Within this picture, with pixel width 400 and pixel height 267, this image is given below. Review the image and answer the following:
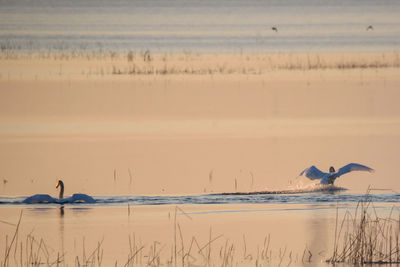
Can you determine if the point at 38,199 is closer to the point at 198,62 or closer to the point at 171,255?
the point at 171,255

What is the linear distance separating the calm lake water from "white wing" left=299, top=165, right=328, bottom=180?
2507cm

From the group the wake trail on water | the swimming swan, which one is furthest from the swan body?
the wake trail on water

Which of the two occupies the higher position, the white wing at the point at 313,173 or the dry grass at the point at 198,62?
the dry grass at the point at 198,62

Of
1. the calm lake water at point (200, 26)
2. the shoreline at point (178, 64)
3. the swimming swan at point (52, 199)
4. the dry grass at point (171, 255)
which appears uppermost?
the calm lake water at point (200, 26)

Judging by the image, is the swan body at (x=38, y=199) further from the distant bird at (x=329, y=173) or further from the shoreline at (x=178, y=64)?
the shoreline at (x=178, y=64)

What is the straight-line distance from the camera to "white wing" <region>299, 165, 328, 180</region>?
19.5 metres

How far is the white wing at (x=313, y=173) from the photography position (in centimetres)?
1955

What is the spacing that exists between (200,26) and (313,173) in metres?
→ 48.6

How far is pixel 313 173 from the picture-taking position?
779 inches

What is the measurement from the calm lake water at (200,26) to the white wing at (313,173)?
25.1 metres

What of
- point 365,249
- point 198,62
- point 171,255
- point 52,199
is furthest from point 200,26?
point 365,249

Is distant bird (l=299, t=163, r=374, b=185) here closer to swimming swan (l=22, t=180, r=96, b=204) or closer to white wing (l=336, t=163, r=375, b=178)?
white wing (l=336, t=163, r=375, b=178)

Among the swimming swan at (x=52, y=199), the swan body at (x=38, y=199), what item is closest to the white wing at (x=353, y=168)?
the swimming swan at (x=52, y=199)

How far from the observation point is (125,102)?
31781mm
